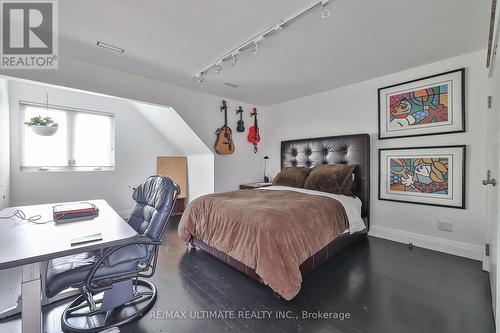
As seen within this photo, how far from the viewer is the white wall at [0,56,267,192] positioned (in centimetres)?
233

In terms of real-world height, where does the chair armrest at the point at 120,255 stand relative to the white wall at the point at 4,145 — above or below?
below

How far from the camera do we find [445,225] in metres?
2.44

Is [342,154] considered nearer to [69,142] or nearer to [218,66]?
[218,66]

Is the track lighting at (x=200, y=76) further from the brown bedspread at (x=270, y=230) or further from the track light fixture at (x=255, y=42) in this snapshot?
the brown bedspread at (x=270, y=230)

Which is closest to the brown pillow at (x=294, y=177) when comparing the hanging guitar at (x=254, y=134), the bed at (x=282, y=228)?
the bed at (x=282, y=228)

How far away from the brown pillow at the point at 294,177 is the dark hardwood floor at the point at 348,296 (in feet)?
3.85

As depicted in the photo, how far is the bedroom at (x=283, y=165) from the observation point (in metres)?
1.47

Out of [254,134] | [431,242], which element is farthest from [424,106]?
[254,134]

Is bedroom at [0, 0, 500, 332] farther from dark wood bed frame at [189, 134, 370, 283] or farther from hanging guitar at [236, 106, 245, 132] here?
hanging guitar at [236, 106, 245, 132]

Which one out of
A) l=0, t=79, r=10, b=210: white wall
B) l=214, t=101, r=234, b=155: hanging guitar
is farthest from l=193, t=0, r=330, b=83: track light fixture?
l=0, t=79, r=10, b=210: white wall

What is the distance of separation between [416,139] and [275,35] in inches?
83.5

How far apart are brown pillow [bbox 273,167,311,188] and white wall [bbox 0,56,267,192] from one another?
3.26 ft

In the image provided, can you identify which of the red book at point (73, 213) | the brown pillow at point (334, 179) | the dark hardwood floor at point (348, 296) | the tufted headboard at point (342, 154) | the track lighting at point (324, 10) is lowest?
the dark hardwood floor at point (348, 296)

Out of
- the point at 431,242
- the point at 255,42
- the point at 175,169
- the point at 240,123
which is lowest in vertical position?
the point at 431,242
